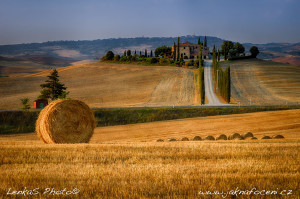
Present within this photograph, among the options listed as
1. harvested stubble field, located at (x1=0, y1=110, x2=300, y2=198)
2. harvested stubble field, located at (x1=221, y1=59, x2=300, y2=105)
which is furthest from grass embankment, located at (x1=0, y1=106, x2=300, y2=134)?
harvested stubble field, located at (x1=0, y1=110, x2=300, y2=198)

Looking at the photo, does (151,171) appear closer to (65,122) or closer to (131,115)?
(65,122)

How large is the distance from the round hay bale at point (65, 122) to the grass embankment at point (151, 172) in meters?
5.92

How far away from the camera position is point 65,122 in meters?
18.0

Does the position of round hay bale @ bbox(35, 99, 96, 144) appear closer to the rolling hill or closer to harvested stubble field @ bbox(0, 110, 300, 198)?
harvested stubble field @ bbox(0, 110, 300, 198)

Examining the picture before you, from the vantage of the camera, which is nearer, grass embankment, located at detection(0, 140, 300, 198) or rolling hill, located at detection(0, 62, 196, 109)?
grass embankment, located at detection(0, 140, 300, 198)

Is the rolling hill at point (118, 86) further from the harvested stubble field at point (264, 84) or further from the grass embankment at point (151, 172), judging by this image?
the grass embankment at point (151, 172)

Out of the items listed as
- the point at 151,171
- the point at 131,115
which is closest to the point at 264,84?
the point at 131,115

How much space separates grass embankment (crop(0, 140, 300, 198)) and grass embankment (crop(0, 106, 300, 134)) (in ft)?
90.1

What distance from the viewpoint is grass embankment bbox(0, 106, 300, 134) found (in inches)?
1492

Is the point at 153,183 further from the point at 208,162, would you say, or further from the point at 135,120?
the point at 135,120

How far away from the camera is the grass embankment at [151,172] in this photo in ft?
21.3

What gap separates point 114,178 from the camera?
7371 mm

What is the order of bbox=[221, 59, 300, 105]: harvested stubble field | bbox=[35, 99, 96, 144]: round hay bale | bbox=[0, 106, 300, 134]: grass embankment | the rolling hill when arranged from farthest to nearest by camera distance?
bbox=[221, 59, 300, 105]: harvested stubble field → the rolling hill → bbox=[0, 106, 300, 134]: grass embankment → bbox=[35, 99, 96, 144]: round hay bale

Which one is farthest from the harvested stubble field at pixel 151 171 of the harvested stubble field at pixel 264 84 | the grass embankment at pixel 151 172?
the harvested stubble field at pixel 264 84
